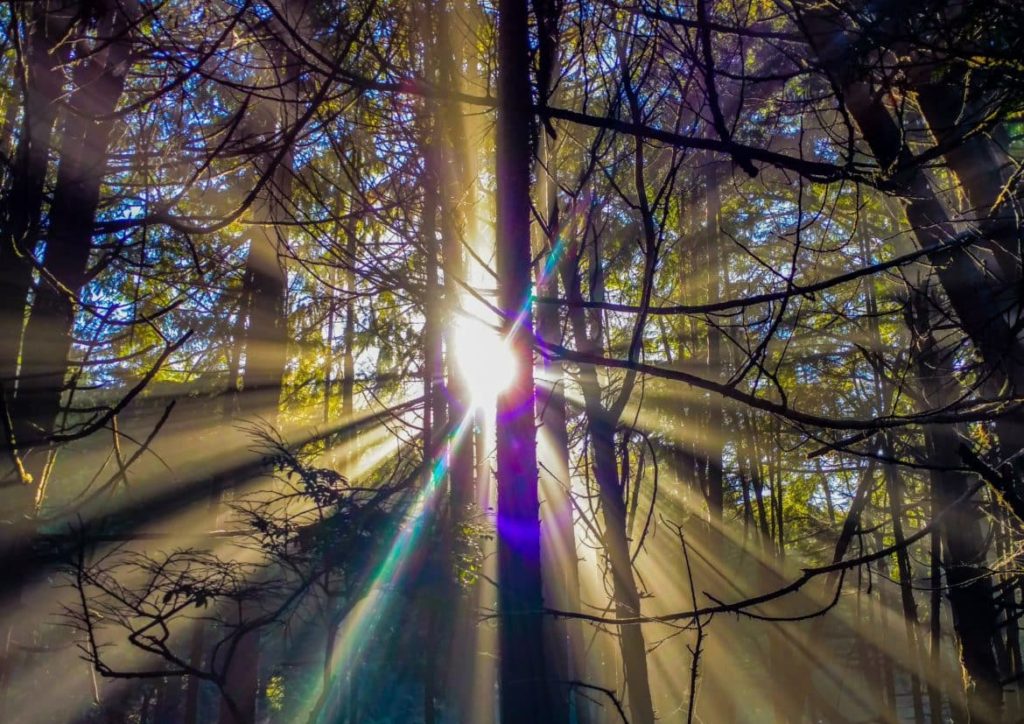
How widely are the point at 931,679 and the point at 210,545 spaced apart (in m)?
10.7

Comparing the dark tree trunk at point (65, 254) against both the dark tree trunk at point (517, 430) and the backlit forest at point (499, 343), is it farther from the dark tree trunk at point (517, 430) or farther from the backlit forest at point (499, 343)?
the dark tree trunk at point (517, 430)

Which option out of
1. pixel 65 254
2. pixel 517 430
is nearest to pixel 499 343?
pixel 517 430

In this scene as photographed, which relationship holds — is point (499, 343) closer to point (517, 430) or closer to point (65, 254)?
point (517, 430)

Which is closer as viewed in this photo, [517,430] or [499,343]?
[517,430]

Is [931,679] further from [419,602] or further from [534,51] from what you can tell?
[534,51]

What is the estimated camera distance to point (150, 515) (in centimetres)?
1012

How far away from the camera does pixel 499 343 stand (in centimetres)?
231

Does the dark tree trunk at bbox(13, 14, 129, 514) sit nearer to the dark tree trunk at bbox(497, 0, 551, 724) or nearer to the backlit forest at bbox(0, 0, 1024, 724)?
the backlit forest at bbox(0, 0, 1024, 724)

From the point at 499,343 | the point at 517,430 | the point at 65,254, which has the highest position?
the point at 65,254

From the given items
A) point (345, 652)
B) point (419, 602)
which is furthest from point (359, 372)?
point (419, 602)

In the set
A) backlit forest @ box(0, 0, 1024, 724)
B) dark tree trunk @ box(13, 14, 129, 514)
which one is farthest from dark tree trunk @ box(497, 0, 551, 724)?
dark tree trunk @ box(13, 14, 129, 514)

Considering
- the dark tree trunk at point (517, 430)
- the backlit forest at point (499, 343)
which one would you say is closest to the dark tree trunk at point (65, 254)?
the backlit forest at point (499, 343)

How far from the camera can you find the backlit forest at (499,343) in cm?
213

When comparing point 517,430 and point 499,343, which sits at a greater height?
point 499,343
